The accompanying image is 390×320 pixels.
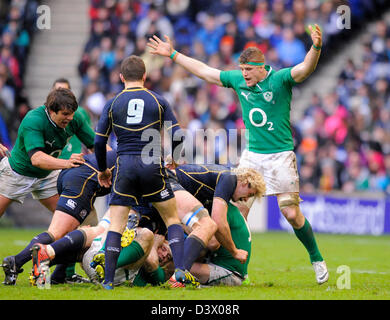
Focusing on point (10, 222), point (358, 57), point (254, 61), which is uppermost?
point (358, 57)

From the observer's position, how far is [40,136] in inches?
297

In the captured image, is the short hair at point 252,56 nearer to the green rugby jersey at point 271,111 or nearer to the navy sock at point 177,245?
the green rugby jersey at point 271,111

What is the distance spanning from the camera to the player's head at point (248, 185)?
7.21 meters

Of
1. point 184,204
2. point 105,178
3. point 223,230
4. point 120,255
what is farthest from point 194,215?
point 105,178

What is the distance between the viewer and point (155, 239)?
7453 mm

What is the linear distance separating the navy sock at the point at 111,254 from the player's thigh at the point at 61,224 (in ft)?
2.92

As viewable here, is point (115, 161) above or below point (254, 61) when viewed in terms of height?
below

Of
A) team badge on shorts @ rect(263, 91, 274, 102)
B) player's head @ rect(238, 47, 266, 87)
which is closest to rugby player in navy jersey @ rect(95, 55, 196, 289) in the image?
player's head @ rect(238, 47, 266, 87)

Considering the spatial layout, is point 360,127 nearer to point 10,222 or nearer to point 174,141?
point 10,222

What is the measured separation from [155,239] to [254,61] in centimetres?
234

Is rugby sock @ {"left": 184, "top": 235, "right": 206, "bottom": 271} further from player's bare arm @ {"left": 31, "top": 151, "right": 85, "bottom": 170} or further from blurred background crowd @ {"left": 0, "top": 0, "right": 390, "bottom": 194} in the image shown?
blurred background crowd @ {"left": 0, "top": 0, "right": 390, "bottom": 194}
